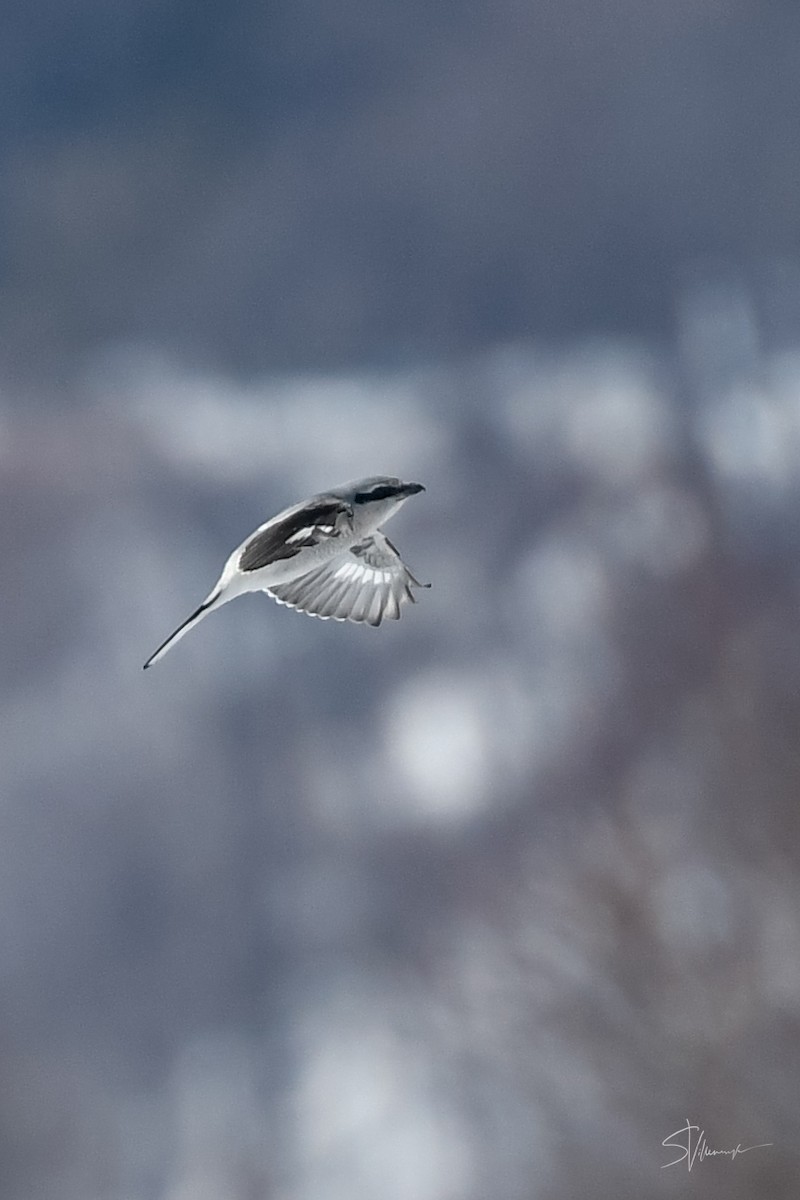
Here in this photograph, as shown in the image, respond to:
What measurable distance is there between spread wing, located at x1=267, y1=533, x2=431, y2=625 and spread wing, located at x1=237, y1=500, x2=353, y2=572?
0.88m

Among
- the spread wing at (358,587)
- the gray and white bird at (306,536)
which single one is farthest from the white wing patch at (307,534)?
the spread wing at (358,587)

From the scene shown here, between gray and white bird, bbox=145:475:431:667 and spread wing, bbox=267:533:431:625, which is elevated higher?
spread wing, bbox=267:533:431:625

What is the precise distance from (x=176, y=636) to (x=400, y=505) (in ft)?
3.03

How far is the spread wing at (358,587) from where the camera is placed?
16.9ft

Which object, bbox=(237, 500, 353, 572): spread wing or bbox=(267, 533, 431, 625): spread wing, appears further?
bbox=(267, 533, 431, 625): spread wing

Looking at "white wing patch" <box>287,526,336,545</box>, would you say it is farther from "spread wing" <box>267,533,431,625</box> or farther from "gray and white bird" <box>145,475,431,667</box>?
"spread wing" <box>267,533,431,625</box>

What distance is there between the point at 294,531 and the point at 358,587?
1.10 metres

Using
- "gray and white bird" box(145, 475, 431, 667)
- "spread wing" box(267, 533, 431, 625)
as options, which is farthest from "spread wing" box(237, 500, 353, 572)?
"spread wing" box(267, 533, 431, 625)

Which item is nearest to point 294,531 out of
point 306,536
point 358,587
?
point 306,536

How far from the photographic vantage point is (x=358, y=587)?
524cm

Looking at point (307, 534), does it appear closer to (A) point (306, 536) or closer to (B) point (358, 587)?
(A) point (306, 536)

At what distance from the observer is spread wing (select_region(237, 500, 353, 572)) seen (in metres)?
4.16

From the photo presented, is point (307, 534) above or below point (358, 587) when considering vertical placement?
below

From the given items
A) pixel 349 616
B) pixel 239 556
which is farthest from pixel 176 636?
pixel 349 616
